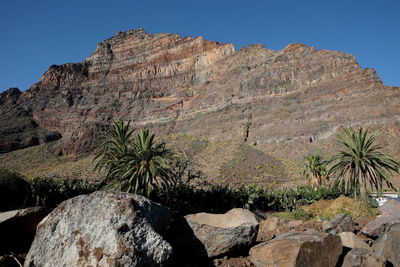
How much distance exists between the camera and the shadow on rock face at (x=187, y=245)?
648cm

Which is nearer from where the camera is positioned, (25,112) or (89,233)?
(89,233)

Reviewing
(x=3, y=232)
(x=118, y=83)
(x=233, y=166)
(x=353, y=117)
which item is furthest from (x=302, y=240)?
(x=118, y=83)

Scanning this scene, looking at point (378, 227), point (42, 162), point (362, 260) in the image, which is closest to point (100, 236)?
point (362, 260)

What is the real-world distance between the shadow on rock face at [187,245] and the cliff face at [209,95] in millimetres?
57610

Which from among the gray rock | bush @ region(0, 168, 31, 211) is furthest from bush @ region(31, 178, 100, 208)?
the gray rock

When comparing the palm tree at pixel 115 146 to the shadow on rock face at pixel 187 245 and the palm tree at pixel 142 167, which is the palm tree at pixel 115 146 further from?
the shadow on rock face at pixel 187 245

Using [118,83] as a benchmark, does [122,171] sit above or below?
below

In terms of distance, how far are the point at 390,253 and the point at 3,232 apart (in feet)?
31.2

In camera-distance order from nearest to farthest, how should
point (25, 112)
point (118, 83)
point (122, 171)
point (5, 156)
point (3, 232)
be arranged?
1. point (3, 232)
2. point (122, 171)
3. point (5, 156)
4. point (25, 112)
5. point (118, 83)

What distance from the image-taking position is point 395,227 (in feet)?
25.6

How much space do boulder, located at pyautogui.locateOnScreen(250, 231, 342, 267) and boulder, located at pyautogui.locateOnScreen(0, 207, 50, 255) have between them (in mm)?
5235

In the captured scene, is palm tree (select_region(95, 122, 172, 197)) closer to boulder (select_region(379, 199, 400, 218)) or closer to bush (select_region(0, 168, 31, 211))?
bush (select_region(0, 168, 31, 211))

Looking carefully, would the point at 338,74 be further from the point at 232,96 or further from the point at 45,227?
the point at 45,227

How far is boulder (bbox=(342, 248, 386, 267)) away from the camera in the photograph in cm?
662
